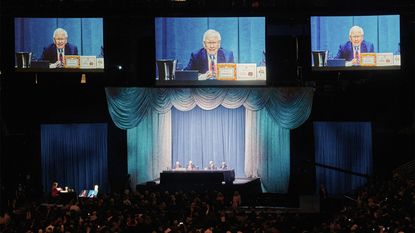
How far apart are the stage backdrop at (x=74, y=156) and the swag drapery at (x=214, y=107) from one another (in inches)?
45.8

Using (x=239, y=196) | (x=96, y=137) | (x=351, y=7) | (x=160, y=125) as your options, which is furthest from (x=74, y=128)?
(x=351, y=7)

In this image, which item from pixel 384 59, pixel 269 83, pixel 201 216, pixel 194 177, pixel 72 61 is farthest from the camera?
pixel 269 83

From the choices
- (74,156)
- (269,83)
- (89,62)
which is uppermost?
(89,62)

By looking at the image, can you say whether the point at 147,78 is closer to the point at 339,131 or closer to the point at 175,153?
the point at 175,153

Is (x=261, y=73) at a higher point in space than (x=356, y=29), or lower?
lower

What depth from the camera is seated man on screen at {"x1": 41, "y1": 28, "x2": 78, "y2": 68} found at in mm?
26859

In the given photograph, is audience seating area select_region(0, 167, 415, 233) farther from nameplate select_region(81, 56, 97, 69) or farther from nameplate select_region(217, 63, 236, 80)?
nameplate select_region(81, 56, 97, 69)

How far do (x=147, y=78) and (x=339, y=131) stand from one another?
283 inches

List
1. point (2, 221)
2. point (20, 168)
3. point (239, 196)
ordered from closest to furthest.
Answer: point (2, 221)
point (239, 196)
point (20, 168)

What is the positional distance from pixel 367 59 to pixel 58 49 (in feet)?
36.1

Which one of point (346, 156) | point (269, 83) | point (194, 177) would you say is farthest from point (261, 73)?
point (194, 177)

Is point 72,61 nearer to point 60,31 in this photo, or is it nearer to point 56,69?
point 56,69

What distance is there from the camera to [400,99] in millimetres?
27016

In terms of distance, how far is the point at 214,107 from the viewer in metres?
26.7
